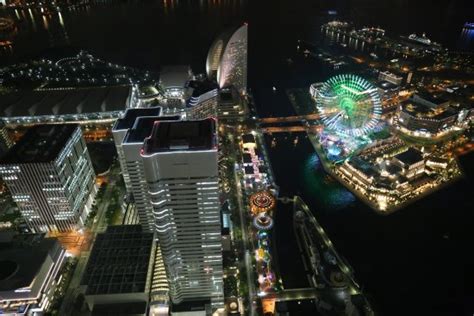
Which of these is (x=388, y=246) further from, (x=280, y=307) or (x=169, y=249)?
(x=169, y=249)

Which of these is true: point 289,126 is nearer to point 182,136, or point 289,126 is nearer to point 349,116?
point 349,116

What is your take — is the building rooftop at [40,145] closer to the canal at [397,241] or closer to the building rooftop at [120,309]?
the building rooftop at [120,309]

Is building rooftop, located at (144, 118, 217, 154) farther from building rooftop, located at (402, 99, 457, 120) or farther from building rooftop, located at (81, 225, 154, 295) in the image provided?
building rooftop, located at (402, 99, 457, 120)

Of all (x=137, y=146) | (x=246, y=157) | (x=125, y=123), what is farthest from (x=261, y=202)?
(x=125, y=123)

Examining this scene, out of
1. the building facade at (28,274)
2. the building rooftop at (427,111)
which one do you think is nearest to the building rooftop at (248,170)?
the building facade at (28,274)

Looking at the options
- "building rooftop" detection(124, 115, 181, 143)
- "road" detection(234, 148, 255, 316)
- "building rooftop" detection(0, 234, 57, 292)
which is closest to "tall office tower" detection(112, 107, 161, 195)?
"building rooftop" detection(124, 115, 181, 143)

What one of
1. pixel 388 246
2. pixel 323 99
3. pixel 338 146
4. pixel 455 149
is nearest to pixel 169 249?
pixel 388 246
